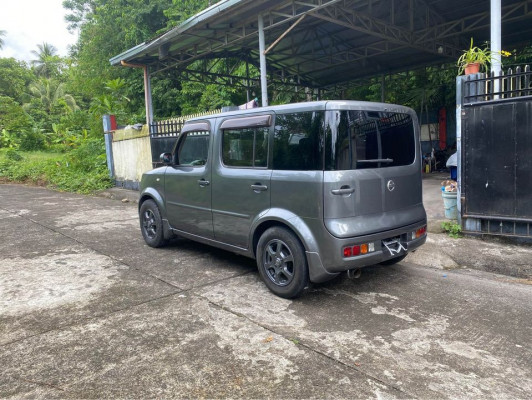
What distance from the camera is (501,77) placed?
5.13 metres

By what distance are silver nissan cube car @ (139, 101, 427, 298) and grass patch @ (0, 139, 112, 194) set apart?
370 inches

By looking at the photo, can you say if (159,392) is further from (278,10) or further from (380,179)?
(278,10)

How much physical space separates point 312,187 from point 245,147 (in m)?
1.08

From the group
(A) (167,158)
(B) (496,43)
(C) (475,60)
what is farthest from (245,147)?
(B) (496,43)

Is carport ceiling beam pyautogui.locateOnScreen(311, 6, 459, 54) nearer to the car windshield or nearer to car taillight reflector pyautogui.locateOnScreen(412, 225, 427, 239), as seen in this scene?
the car windshield

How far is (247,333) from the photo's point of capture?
10.4 ft

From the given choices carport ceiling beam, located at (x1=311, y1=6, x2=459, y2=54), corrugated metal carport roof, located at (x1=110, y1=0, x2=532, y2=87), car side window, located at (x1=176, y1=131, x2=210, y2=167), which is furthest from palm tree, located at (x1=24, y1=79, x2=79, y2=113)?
car side window, located at (x1=176, y1=131, x2=210, y2=167)

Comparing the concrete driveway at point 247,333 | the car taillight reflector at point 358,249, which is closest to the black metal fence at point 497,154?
the concrete driveway at point 247,333

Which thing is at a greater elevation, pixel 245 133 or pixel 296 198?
pixel 245 133

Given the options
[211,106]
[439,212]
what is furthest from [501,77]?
[211,106]

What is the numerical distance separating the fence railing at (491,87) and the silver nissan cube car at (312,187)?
1892 mm

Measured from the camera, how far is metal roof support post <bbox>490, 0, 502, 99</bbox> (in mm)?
5469

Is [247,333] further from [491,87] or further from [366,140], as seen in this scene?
[491,87]

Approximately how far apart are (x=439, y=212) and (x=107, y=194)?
9226 mm
